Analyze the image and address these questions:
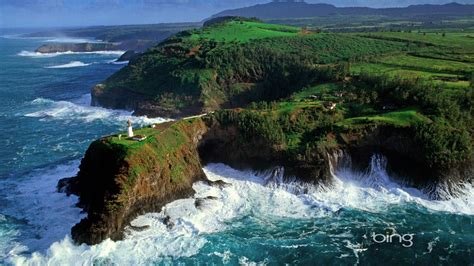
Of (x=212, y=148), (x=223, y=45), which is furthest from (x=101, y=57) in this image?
(x=212, y=148)

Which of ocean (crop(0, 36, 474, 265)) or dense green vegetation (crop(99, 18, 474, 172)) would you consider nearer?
ocean (crop(0, 36, 474, 265))

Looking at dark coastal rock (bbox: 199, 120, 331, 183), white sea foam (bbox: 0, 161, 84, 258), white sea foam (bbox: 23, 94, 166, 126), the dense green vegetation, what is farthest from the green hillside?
white sea foam (bbox: 0, 161, 84, 258)

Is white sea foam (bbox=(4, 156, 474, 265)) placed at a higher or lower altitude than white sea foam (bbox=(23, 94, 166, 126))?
lower

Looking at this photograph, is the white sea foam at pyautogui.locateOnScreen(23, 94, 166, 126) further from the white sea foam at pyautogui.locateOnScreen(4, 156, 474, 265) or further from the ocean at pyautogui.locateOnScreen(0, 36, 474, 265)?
the white sea foam at pyautogui.locateOnScreen(4, 156, 474, 265)

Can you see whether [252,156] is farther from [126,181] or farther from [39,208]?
[39,208]

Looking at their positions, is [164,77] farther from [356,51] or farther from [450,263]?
[450,263]

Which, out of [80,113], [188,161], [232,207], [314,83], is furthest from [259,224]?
[80,113]

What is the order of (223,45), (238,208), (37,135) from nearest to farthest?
(238,208)
(37,135)
(223,45)
